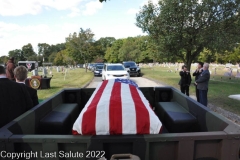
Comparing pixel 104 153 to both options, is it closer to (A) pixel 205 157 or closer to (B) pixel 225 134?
(A) pixel 205 157

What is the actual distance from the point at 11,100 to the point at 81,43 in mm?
34173

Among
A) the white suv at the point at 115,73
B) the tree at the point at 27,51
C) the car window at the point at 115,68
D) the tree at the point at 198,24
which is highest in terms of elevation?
the tree at the point at 27,51

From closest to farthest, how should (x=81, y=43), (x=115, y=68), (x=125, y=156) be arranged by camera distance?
(x=125, y=156) < (x=115, y=68) < (x=81, y=43)

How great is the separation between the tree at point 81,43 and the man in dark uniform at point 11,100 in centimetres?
3340

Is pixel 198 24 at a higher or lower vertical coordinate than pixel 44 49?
lower

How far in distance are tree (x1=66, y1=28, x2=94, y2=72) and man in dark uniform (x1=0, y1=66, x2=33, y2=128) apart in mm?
33403

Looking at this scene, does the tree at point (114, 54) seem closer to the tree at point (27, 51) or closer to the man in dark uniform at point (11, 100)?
the tree at point (27, 51)

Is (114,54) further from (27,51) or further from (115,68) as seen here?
(115,68)

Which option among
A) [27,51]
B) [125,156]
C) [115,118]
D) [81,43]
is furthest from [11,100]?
[27,51]

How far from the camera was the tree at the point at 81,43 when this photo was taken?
117 ft

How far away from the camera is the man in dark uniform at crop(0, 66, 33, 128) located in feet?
9.53

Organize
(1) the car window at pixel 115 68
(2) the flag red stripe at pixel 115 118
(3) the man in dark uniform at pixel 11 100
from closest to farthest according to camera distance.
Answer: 1. (2) the flag red stripe at pixel 115 118
2. (3) the man in dark uniform at pixel 11 100
3. (1) the car window at pixel 115 68

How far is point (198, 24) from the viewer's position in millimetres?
15016

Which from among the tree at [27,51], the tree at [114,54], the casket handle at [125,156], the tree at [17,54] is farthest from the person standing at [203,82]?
the tree at [27,51]
